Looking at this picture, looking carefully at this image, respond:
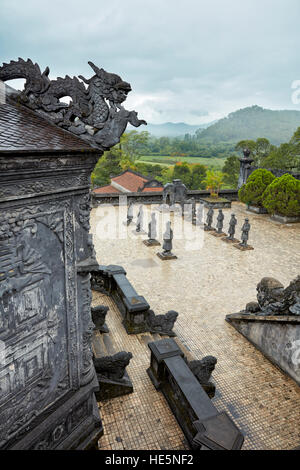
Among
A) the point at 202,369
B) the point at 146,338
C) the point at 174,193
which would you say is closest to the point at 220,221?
the point at 174,193

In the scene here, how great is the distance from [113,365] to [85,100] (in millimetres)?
4754

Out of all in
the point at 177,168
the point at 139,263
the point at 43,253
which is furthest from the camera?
the point at 177,168

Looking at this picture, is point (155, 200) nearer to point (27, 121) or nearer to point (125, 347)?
point (125, 347)

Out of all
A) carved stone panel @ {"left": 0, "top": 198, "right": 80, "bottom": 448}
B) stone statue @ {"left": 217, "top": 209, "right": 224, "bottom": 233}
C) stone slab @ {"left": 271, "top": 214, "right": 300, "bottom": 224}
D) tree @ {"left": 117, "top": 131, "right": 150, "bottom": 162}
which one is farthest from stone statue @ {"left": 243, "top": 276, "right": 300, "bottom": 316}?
tree @ {"left": 117, "top": 131, "right": 150, "bottom": 162}

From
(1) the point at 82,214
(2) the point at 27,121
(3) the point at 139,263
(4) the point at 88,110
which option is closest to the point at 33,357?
(1) the point at 82,214

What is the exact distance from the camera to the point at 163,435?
5.18m

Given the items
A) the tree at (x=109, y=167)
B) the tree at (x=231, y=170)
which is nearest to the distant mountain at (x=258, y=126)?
the tree at (x=231, y=170)

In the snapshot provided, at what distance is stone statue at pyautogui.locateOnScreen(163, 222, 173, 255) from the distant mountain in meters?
162

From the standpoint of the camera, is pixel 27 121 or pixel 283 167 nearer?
pixel 27 121

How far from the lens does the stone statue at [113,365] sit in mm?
5730

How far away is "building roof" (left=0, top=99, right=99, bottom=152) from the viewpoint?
294cm

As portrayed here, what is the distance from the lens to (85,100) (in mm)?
3629

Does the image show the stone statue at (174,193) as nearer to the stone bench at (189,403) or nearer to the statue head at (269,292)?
the statue head at (269,292)

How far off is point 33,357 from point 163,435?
9.77 feet
